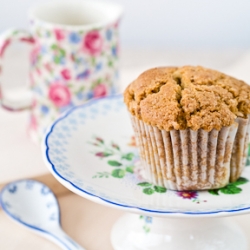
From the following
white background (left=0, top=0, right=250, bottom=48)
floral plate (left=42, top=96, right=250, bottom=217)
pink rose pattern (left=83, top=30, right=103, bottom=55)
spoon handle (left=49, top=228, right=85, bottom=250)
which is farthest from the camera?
white background (left=0, top=0, right=250, bottom=48)

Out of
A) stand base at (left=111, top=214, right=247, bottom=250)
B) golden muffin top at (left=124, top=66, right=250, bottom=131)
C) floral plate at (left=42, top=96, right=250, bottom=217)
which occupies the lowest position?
stand base at (left=111, top=214, right=247, bottom=250)

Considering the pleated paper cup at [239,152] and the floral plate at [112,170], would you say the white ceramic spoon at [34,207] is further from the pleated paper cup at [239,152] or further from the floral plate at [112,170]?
the pleated paper cup at [239,152]

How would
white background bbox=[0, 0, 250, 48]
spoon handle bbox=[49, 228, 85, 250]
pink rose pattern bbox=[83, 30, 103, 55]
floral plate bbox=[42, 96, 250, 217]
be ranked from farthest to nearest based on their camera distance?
1. white background bbox=[0, 0, 250, 48]
2. pink rose pattern bbox=[83, 30, 103, 55]
3. spoon handle bbox=[49, 228, 85, 250]
4. floral plate bbox=[42, 96, 250, 217]

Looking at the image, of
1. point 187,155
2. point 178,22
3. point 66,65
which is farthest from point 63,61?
point 178,22

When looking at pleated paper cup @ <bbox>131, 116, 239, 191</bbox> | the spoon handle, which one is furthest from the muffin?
the spoon handle

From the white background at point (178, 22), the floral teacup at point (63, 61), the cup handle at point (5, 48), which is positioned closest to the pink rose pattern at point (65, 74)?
the floral teacup at point (63, 61)

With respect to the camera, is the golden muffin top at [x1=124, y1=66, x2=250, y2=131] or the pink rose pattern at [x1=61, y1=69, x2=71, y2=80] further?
the pink rose pattern at [x1=61, y1=69, x2=71, y2=80]

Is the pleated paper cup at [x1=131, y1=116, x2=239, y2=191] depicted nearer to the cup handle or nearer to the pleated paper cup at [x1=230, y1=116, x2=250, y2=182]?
the pleated paper cup at [x1=230, y1=116, x2=250, y2=182]

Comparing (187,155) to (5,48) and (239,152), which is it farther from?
(5,48)
